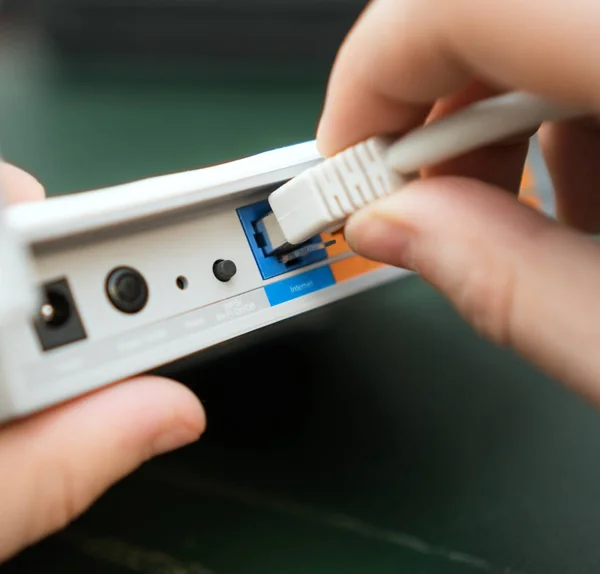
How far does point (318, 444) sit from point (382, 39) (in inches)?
15.6

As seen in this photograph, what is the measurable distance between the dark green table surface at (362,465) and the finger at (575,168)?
0.17m

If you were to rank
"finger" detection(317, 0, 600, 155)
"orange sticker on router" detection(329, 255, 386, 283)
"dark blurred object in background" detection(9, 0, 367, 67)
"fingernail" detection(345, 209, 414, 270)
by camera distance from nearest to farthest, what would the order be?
"finger" detection(317, 0, 600, 155)
"fingernail" detection(345, 209, 414, 270)
"orange sticker on router" detection(329, 255, 386, 283)
"dark blurred object in background" detection(9, 0, 367, 67)

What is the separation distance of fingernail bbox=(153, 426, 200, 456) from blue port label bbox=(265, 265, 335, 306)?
112mm

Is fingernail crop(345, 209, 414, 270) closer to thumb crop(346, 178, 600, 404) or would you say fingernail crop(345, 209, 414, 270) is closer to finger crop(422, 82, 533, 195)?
thumb crop(346, 178, 600, 404)

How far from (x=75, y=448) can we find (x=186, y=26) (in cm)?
67

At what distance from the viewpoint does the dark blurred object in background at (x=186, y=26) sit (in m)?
0.85

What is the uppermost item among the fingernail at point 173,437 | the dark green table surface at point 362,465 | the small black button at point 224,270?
the small black button at point 224,270

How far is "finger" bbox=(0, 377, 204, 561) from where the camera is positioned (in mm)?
385

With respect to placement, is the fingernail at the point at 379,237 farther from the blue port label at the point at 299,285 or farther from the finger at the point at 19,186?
the finger at the point at 19,186

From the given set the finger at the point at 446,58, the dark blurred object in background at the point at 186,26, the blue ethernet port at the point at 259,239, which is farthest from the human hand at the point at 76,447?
the dark blurred object in background at the point at 186,26

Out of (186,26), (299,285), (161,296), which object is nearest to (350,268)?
(299,285)

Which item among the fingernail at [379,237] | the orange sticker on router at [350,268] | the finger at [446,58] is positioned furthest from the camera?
the orange sticker on router at [350,268]

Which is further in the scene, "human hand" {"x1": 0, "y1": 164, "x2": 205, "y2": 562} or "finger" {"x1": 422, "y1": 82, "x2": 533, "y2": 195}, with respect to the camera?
"finger" {"x1": 422, "y1": 82, "x2": 533, "y2": 195}

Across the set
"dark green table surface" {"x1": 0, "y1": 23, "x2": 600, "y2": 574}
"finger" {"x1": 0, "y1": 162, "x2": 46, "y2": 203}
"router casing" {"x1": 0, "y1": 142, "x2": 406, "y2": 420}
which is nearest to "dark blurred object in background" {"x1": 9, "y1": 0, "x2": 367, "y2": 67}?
"dark green table surface" {"x1": 0, "y1": 23, "x2": 600, "y2": 574}
